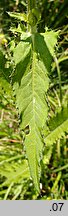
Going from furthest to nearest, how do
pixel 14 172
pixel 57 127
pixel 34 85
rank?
pixel 14 172 < pixel 57 127 < pixel 34 85

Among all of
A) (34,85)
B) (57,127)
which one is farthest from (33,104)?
(57,127)

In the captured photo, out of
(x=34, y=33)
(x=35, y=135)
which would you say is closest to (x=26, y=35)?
(x=34, y=33)

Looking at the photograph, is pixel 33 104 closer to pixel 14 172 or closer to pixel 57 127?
pixel 57 127

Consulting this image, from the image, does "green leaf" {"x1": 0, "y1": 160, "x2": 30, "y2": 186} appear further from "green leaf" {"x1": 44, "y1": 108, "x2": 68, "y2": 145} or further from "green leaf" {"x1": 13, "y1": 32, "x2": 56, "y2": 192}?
"green leaf" {"x1": 13, "y1": 32, "x2": 56, "y2": 192}

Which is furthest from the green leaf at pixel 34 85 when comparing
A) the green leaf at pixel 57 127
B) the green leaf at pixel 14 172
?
the green leaf at pixel 14 172

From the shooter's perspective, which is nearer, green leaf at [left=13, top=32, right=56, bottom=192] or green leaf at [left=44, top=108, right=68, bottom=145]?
green leaf at [left=13, top=32, right=56, bottom=192]

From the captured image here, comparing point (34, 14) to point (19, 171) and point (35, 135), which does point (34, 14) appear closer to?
point (35, 135)

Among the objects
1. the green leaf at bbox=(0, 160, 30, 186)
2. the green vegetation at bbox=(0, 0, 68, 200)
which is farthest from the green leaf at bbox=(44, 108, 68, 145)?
the green leaf at bbox=(0, 160, 30, 186)

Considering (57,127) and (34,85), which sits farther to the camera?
(57,127)
